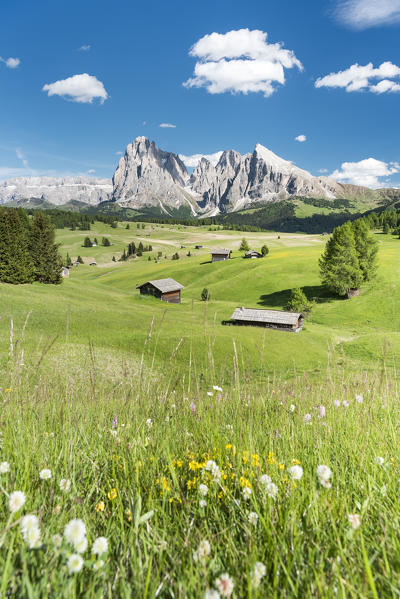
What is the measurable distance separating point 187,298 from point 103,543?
75.3m

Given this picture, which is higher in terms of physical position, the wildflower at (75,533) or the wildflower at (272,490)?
the wildflower at (75,533)

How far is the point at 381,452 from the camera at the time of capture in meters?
2.75

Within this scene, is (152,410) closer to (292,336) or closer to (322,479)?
(322,479)

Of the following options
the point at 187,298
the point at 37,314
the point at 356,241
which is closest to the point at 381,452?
the point at 37,314

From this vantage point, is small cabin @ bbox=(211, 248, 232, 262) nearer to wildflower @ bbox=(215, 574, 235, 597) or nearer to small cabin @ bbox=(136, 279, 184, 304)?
small cabin @ bbox=(136, 279, 184, 304)

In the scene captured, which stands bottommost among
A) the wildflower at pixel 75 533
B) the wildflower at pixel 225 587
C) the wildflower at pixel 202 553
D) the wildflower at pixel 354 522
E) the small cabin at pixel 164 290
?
the small cabin at pixel 164 290

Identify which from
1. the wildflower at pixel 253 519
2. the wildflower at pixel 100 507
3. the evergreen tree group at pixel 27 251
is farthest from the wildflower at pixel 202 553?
the evergreen tree group at pixel 27 251

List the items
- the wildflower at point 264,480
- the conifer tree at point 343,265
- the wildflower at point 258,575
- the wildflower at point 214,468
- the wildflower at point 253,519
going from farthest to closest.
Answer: the conifer tree at point 343,265 → the wildflower at point 214,468 → the wildflower at point 264,480 → the wildflower at point 253,519 → the wildflower at point 258,575

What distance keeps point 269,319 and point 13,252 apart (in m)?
43.3

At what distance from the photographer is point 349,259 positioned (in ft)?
196

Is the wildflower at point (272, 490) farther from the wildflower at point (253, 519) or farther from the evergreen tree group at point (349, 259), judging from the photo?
the evergreen tree group at point (349, 259)

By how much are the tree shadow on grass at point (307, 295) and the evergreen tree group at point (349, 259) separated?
296 cm

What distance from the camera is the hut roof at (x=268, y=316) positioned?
46625mm

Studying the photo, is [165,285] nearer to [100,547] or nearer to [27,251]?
[27,251]
